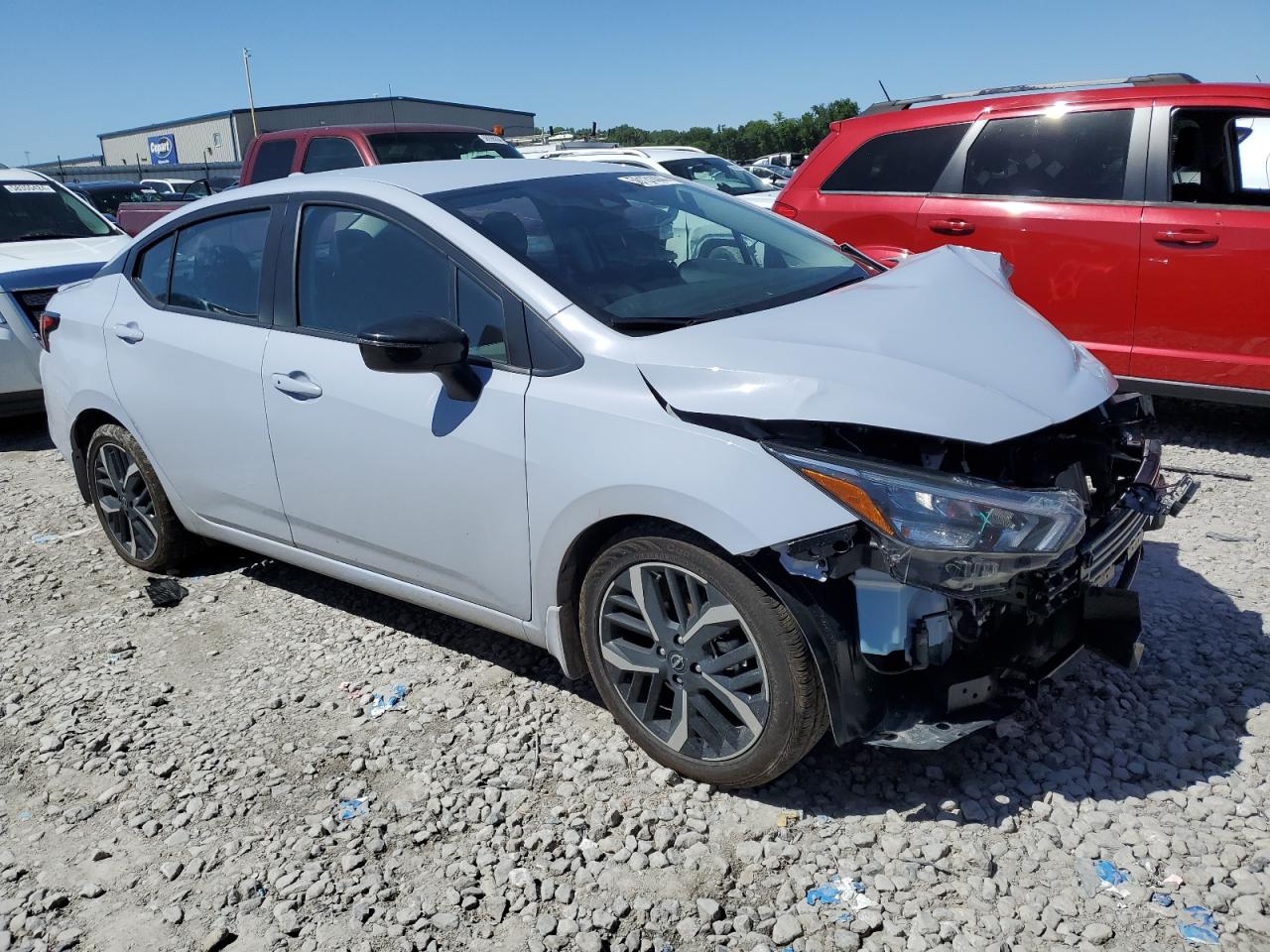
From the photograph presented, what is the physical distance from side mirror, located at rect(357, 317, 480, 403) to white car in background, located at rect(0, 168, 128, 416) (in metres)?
4.68

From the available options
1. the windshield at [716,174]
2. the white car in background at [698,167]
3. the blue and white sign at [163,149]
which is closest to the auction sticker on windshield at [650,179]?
the white car in background at [698,167]

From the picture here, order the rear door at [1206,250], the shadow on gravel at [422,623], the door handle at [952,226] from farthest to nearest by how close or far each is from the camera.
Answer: the door handle at [952,226] < the rear door at [1206,250] < the shadow on gravel at [422,623]

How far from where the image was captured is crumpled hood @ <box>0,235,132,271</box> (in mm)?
7609

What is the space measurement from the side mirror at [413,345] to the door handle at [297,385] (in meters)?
0.59

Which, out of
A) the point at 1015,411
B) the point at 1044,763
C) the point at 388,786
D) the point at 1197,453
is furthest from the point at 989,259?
the point at 388,786

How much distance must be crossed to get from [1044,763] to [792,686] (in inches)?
35.4

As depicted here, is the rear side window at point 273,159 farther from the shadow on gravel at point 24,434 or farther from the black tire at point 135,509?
the black tire at point 135,509

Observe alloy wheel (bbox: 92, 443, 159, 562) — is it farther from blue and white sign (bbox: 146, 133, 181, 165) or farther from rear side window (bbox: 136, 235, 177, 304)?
blue and white sign (bbox: 146, 133, 181, 165)

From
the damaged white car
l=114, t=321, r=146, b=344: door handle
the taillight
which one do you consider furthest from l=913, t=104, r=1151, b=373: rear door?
the taillight

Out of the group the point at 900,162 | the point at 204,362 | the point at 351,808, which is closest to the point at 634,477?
the point at 351,808

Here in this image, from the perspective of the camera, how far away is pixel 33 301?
7.33 metres

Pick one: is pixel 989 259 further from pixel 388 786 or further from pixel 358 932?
pixel 358 932

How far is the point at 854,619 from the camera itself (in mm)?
2625

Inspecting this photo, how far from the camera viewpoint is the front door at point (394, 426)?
3.16 m
